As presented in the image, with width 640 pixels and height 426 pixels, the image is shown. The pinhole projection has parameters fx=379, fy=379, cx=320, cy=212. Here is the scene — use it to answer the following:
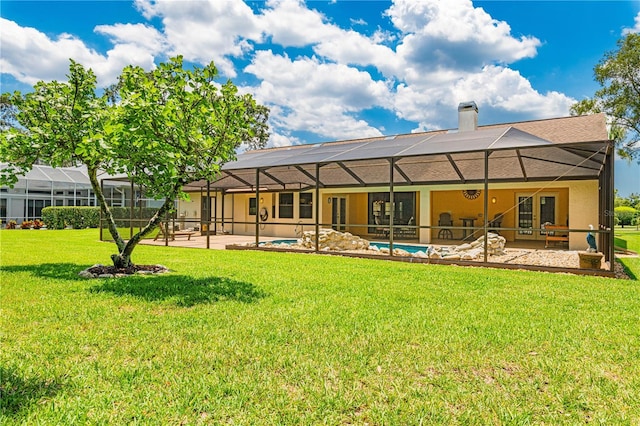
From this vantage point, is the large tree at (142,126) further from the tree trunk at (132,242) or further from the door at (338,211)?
the door at (338,211)

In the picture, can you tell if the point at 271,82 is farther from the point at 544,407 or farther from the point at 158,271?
the point at 544,407

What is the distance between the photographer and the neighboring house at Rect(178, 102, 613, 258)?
9.96 meters

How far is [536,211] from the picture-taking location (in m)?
15.6

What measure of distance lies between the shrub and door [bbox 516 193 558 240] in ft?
76.3

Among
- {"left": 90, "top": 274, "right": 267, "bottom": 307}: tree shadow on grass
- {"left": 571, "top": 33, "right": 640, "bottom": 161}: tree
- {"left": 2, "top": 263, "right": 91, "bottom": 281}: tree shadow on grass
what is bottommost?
{"left": 90, "top": 274, "right": 267, "bottom": 307}: tree shadow on grass

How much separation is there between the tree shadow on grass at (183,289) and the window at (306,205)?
36.8ft

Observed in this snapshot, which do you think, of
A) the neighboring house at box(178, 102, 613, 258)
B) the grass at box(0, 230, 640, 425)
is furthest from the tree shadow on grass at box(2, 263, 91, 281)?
the neighboring house at box(178, 102, 613, 258)

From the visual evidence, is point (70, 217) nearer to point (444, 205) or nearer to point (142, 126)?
point (142, 126)

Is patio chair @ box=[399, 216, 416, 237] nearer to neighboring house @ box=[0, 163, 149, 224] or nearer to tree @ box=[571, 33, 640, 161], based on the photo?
tree @ box=[571, 33, 640, 161]

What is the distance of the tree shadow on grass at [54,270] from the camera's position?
6906 millimetres

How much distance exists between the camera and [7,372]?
2.90 metres

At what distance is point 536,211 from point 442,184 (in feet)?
14.4

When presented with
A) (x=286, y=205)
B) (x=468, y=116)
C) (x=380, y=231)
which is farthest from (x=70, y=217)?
(x=468, y=116)

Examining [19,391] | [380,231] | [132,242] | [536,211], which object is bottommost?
[19,391]
